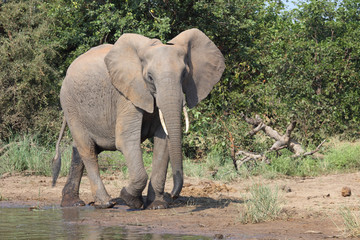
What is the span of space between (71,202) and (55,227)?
1914 mm

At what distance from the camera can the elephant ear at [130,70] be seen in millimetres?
7410

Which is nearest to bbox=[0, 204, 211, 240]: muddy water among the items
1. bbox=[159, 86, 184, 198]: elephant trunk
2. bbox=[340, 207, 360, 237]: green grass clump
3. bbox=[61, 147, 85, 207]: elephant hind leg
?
bbox=[61, 147, 85, 207]: elephant hind leg

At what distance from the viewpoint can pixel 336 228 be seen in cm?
602

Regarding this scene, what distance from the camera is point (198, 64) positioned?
25.7 ft

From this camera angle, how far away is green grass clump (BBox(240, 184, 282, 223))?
6555 mm

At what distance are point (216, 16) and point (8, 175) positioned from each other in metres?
6.06

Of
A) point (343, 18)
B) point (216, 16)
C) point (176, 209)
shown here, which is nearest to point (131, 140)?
point (176, 209)

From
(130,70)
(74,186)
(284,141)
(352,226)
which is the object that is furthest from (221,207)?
(284,141)

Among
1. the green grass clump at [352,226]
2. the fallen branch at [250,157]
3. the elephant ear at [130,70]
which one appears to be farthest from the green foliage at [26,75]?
the green grass clump at [352,226]

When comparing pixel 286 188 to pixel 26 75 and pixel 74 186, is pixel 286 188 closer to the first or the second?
pixel 74 186

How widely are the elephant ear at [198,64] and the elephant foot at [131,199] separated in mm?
1418

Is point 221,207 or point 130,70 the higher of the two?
point 130,70

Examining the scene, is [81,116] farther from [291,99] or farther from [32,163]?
[291,99]

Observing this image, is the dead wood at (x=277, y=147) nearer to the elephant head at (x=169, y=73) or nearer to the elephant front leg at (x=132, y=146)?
the elephant head at (x=169, y=73)
